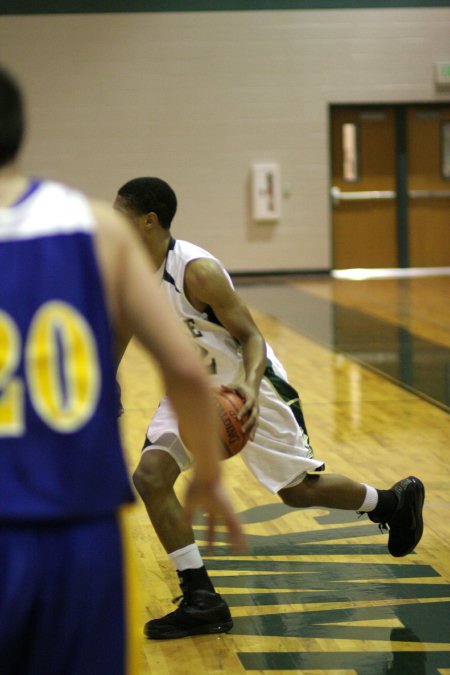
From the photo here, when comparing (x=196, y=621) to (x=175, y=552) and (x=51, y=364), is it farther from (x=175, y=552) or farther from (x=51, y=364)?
(x=51, y=364)

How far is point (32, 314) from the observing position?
5.00 feet

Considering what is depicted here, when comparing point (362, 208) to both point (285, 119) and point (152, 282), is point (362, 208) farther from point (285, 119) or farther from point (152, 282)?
point (152, 282)

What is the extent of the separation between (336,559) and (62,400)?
9.86 ft

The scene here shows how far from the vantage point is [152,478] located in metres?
3.62

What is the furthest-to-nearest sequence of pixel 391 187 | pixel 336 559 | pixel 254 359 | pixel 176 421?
pixel 391 187 → pixel 336 559 → pixel 176 421 → pixel 254 359

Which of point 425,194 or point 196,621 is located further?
point 425,194

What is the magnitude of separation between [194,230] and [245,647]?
13.3 meters

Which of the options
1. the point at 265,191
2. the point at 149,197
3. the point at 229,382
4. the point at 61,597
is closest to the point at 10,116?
the point at 61,597

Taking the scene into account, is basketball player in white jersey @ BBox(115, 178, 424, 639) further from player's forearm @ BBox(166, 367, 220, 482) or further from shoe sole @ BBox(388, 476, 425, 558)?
player's forearm @ BBox(166, 367, 220, 482)

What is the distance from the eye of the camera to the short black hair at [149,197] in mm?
3777

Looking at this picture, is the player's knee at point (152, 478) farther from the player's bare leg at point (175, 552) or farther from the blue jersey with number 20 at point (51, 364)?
the blue jersey with number 20 at point (51, 364)

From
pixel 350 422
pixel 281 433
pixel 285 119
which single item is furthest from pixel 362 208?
pixel 281 433

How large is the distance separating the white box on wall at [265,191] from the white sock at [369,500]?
1246 centimetres

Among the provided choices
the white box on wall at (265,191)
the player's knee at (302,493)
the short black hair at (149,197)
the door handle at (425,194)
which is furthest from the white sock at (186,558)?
the door handle at (425,194)
